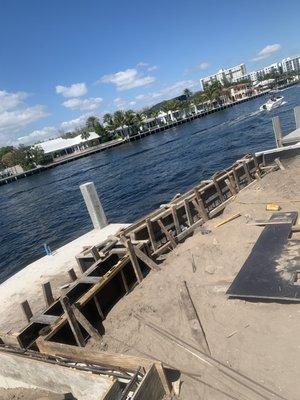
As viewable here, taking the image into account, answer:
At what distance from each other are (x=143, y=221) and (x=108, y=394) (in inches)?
316

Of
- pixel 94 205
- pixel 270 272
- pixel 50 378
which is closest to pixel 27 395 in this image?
pixel 50 378

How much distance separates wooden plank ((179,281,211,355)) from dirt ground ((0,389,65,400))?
3125 millimetres

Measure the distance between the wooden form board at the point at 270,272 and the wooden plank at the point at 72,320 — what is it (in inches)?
155

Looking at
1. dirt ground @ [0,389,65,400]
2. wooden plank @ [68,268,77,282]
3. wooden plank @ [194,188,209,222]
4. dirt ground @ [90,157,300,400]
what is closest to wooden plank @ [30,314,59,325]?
dirt ground @ [90,157,300,400]

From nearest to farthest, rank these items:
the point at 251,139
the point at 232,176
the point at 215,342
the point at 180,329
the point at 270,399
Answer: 1. the point at 270,399
2. the point at 215,342
3. the point at 180,329
4. the point at 232,176
5. the point at 251,139

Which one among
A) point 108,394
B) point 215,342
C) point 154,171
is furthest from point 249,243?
point 154,171

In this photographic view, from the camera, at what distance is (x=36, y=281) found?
13.9 metres

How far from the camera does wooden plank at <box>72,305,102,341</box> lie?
968cm

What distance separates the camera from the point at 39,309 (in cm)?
1171

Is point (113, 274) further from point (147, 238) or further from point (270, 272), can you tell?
point (270, 272)

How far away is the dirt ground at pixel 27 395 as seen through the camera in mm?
8342

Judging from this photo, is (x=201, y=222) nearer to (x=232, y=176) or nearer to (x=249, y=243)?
(x=249, y=243)

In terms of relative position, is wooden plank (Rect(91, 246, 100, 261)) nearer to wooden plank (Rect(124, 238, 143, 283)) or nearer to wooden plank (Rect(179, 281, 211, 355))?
wooden plank (Rect(124, 238, 143, 283))

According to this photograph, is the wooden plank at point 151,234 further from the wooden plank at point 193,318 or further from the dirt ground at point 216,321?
the wooden plank at point 193,318
